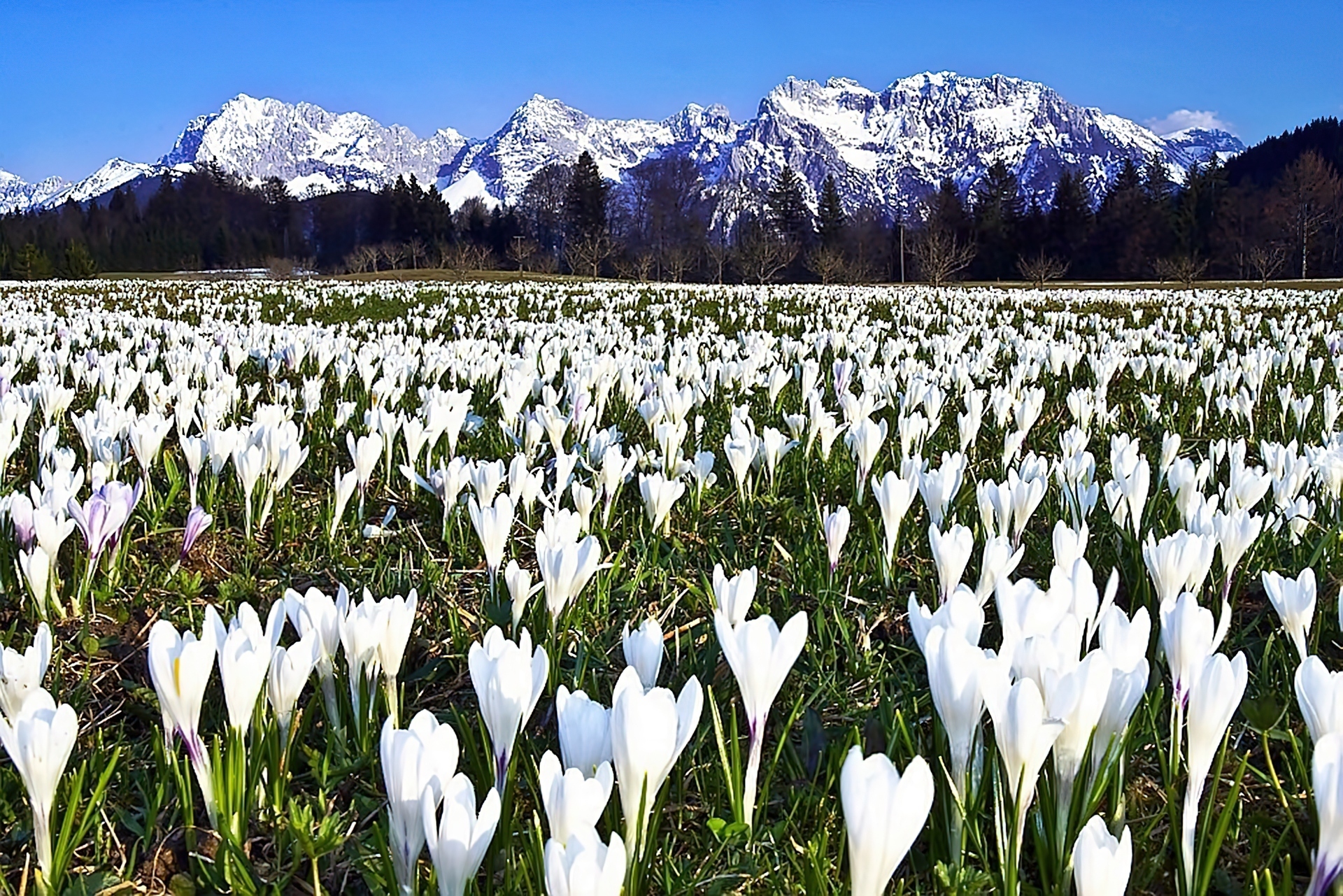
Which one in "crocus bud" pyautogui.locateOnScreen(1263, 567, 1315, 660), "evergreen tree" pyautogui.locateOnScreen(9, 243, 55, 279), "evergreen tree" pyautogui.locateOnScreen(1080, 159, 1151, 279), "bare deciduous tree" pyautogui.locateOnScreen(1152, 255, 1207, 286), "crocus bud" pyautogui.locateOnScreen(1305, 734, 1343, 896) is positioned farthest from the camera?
"evergreen tree" pyautogui.locateOnScreen(1080, 159, 1151, 279)

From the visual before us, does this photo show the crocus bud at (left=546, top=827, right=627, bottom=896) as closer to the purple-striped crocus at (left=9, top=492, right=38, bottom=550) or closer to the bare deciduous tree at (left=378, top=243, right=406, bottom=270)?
the purple-striped crocus at (left=9, top=492, right=38, bottom=550)

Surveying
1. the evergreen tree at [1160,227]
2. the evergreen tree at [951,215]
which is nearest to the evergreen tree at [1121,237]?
the evergreen tree at [1160,227]

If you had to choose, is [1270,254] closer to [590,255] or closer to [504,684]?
[590,255]

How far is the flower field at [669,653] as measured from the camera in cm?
122

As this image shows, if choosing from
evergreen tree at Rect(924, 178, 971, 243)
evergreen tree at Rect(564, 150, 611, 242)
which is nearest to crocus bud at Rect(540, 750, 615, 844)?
evergreen tree at Rect(924, 178, 971, 243)

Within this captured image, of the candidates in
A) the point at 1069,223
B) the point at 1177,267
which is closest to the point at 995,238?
the point at 1069,223

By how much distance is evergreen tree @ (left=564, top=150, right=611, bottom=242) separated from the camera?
84.5 m

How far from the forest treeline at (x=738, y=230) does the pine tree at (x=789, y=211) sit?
213 millimetres

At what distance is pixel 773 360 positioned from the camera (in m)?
6.55

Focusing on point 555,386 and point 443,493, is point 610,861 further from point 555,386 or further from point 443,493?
point 555,386

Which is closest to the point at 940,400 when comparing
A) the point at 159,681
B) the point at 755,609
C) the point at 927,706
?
the point at 755,609

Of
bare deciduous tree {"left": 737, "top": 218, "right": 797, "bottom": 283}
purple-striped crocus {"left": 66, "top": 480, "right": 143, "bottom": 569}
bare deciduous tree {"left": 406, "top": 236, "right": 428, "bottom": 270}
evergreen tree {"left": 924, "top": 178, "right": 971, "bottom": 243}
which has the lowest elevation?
purple-striped crocus {"left": 66, "top": 480, "right": 143, "bottom": 569}

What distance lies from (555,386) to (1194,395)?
142 inches

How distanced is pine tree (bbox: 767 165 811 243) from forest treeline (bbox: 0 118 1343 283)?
0.21 m
